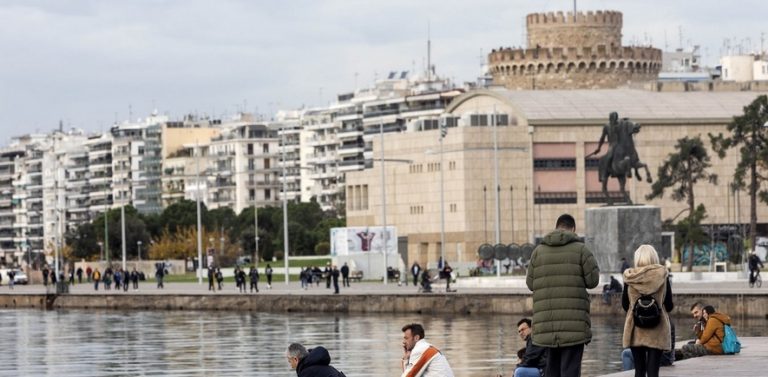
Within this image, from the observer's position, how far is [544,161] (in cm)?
12525

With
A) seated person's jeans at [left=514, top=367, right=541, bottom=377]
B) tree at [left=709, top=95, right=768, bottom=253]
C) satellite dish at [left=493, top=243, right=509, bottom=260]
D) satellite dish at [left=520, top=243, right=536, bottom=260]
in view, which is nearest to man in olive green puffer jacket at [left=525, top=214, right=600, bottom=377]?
seated person's jeans at [left=514, top=367, right=541, bottom=377]

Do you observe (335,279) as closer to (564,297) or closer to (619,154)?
(619,154)

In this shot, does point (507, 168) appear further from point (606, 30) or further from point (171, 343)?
point (171, 343)

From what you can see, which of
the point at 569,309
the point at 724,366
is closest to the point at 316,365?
the point at 569,309

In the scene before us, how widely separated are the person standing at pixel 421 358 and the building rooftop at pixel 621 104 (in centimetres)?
10330

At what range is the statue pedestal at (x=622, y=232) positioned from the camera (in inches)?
2324

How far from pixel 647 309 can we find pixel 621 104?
106 m

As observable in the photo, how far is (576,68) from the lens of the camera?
465ft

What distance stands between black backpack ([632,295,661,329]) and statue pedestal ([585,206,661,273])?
38.3 m

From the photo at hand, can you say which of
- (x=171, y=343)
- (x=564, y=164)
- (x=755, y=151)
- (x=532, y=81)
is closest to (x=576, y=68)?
(x=532, y=81)

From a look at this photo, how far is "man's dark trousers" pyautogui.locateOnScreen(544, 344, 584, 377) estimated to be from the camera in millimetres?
20016

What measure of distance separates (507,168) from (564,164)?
11.3 feet

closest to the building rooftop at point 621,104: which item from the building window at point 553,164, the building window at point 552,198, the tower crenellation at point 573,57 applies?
the building window at point 553,164

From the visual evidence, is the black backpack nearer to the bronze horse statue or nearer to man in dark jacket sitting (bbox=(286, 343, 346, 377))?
man in dark jacket sitting (bbox=(286, 343, 346, 377))
